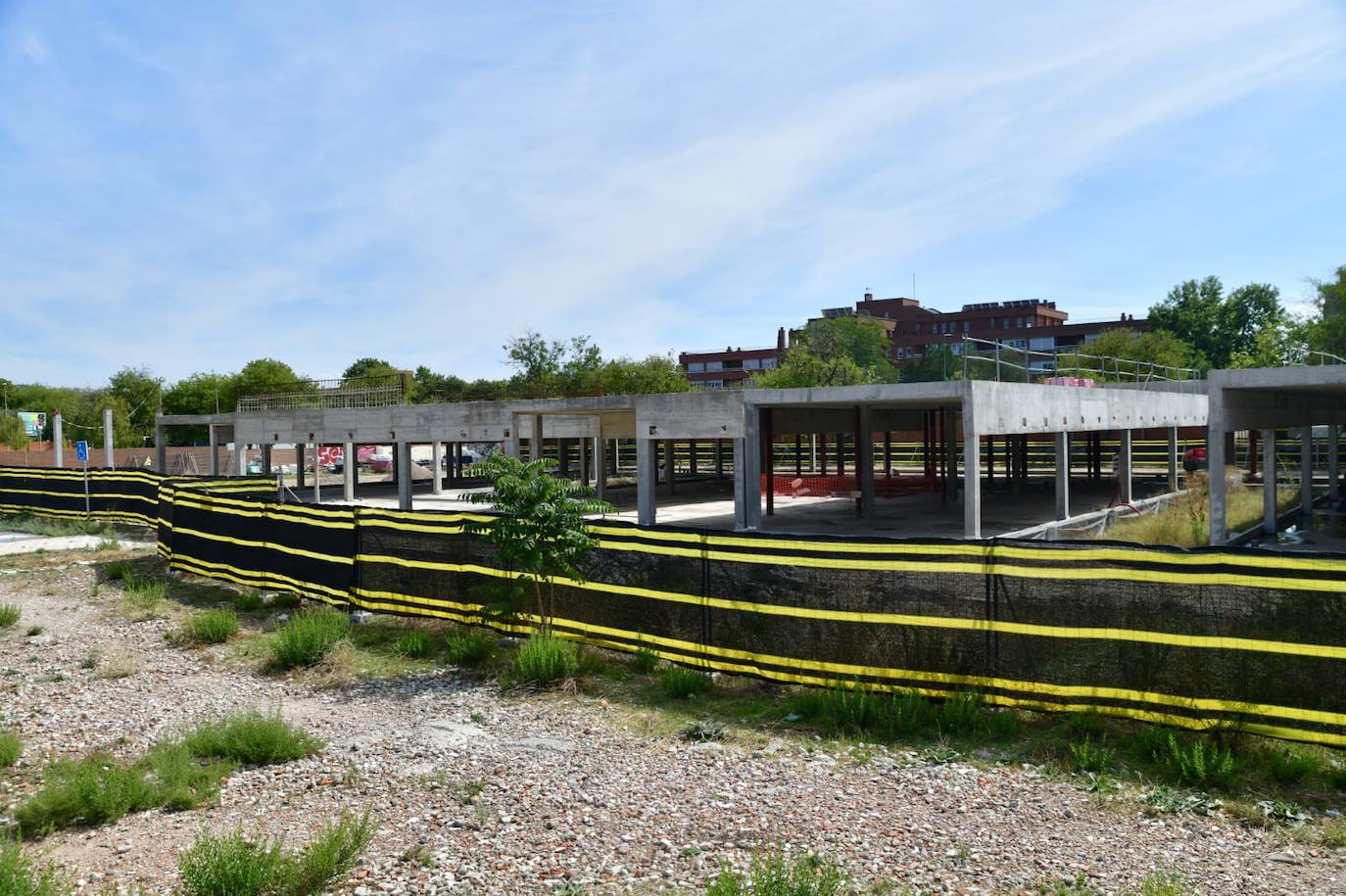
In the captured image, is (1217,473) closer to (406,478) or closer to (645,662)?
(645,662)

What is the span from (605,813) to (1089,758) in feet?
12.3

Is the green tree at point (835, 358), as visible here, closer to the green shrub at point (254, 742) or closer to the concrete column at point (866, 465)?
the concrete column at point (866, 465)

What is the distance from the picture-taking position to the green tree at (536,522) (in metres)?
10.6

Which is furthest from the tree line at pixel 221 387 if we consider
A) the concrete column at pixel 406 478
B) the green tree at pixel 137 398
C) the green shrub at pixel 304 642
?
the green shrub at pixel 304 642

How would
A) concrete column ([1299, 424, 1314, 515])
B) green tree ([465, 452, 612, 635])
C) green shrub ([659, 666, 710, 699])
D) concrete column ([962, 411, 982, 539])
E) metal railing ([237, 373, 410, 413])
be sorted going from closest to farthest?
green shrub ([659, 666, 710, 699])
green tree ([465, 452, 612, 635])
concrete column ([962, 411, 982, 539])
concrete column ([1299, 424, 1314, 515])
metal railing ([237, 373, 410, 413])

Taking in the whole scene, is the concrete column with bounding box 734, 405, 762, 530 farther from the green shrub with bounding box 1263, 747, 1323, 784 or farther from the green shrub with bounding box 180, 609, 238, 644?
the green shrub with bounding box 1263, 747, 1323, 784

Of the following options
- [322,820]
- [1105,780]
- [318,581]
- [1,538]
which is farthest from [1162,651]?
[1,538]

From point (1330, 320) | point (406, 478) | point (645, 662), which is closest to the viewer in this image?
point (645, 662)

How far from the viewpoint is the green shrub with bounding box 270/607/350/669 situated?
1130 centimetres

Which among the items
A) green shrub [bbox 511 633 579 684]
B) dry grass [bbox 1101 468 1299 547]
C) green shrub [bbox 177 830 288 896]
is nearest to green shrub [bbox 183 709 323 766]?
green shrub [bbox 177 830 288 896]

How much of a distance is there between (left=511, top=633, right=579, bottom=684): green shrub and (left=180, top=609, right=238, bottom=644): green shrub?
199 inches

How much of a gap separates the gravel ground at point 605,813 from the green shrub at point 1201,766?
592 millimetres

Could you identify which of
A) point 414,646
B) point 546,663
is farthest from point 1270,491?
point 414,646

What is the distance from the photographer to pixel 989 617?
8406 millimetres
